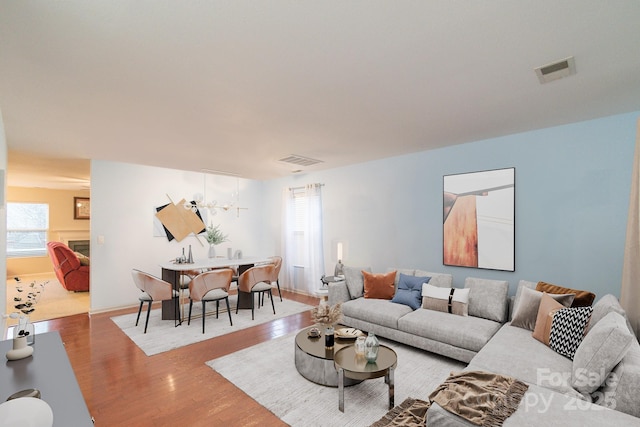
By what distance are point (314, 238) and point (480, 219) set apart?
317 cm

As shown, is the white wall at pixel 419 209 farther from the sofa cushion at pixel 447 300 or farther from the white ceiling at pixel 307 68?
the sofa cushion at pixel 447 300

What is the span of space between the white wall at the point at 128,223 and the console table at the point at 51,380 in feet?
11.8

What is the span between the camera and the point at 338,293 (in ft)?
14.2

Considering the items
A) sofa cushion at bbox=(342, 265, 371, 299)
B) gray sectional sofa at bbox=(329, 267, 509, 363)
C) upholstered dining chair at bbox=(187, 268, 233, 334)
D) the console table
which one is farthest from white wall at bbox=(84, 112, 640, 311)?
the console table

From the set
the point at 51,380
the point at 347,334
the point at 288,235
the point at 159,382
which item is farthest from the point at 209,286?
the point at 51,380

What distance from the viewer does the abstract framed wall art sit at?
369 cm

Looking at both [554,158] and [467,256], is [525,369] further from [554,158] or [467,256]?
[554,158]

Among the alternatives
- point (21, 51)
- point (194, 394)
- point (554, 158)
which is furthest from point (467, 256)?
point (21, 51)

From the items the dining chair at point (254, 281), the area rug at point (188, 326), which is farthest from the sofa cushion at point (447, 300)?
the dining chair at point (254, 281)

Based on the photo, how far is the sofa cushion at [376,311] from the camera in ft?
11.7

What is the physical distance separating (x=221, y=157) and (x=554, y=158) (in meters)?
4.51

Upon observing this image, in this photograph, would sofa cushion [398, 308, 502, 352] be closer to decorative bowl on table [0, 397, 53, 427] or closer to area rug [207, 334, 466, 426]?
area rug [207, 334, 466, 426]

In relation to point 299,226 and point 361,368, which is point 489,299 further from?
point 299,226

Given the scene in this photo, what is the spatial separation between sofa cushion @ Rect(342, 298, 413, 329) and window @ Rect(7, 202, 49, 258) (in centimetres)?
975
